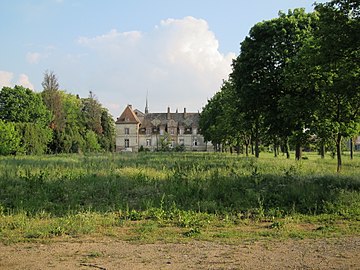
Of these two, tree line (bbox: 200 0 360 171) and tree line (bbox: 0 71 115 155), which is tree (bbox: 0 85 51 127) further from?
tree line (bbox: 200 0 360 171)

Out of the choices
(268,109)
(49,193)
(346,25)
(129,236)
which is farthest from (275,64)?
(129,236)

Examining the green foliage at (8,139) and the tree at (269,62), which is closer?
the tree at (269,62)

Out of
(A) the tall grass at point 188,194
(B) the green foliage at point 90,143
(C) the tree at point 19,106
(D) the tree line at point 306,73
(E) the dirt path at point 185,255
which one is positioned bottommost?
(E) the dirt path at point 185,255

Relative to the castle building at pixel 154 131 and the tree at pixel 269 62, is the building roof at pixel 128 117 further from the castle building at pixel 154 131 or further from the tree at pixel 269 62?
the tree at pixel 269 62

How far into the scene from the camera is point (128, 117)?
12006cm

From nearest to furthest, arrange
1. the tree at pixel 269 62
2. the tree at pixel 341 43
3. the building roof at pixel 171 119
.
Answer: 1. the tree at pixel 341 43
2. the tree at pixel 269 62
3. the building roof at pixel 171 119

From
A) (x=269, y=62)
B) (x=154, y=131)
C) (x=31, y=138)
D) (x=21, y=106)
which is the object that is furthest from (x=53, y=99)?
(x=269, y=62)

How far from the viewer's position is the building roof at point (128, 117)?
391 ft

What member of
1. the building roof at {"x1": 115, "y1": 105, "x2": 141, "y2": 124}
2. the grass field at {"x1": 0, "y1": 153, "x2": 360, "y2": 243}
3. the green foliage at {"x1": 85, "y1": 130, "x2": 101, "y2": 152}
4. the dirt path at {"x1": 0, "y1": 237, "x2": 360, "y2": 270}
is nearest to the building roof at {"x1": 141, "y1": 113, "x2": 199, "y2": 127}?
the building roof at {"x1": 115, "y1": 105, "x2": 141, "y2": 124}

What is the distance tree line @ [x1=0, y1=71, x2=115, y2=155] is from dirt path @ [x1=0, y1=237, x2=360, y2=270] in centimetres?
4819

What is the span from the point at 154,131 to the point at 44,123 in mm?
50540

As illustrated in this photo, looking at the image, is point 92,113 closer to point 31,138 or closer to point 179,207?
point 31,138

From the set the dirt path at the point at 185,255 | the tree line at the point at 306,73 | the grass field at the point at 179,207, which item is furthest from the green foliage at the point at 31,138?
the dirt path at the point at 185,255

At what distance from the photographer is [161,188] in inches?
592
